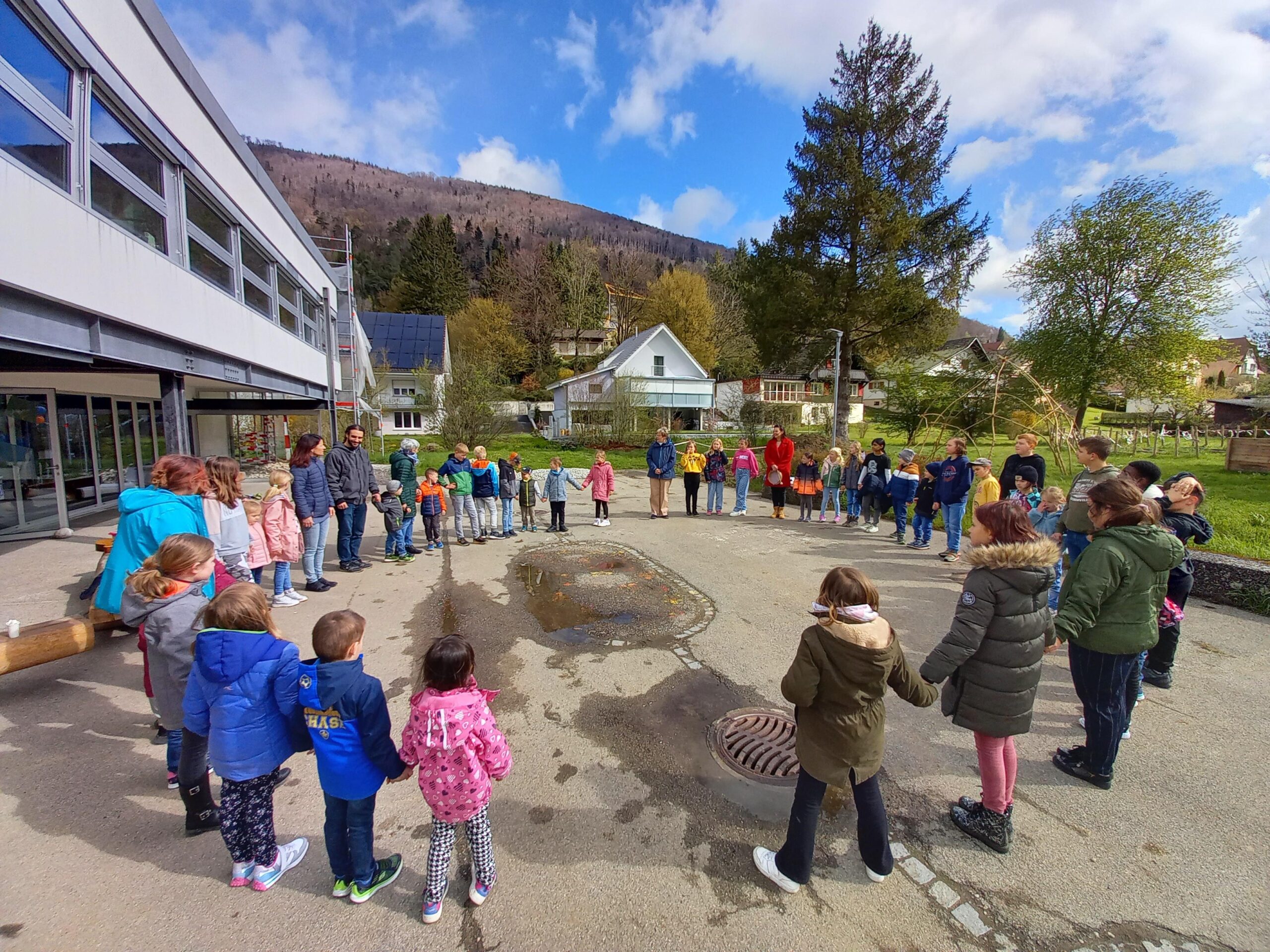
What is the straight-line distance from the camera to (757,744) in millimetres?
3484

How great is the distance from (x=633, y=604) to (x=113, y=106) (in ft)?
24.4

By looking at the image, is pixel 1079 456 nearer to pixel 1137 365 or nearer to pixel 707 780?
pixel 707 780

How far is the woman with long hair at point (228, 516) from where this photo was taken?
449 cm

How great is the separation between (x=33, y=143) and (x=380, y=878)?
6.00m

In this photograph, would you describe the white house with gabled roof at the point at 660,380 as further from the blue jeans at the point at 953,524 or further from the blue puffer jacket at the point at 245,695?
the blue puffer jacket at the point at 245,695

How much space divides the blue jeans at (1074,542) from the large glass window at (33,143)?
29.9 ft

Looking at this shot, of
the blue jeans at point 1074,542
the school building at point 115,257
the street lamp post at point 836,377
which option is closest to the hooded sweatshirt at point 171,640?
the school building at point 115,257

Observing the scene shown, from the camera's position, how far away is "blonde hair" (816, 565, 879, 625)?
7.38 feet

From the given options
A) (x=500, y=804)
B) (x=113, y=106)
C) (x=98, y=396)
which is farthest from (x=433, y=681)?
(x=98, y=396)

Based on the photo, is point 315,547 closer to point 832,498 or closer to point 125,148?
point 125,148

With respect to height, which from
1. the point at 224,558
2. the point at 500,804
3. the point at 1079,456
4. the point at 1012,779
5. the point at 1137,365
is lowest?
the point at 500,804

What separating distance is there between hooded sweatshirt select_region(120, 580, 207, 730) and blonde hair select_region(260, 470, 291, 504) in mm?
3140

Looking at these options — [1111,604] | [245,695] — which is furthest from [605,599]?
[1111,604]

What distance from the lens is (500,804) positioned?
2.95 meters
